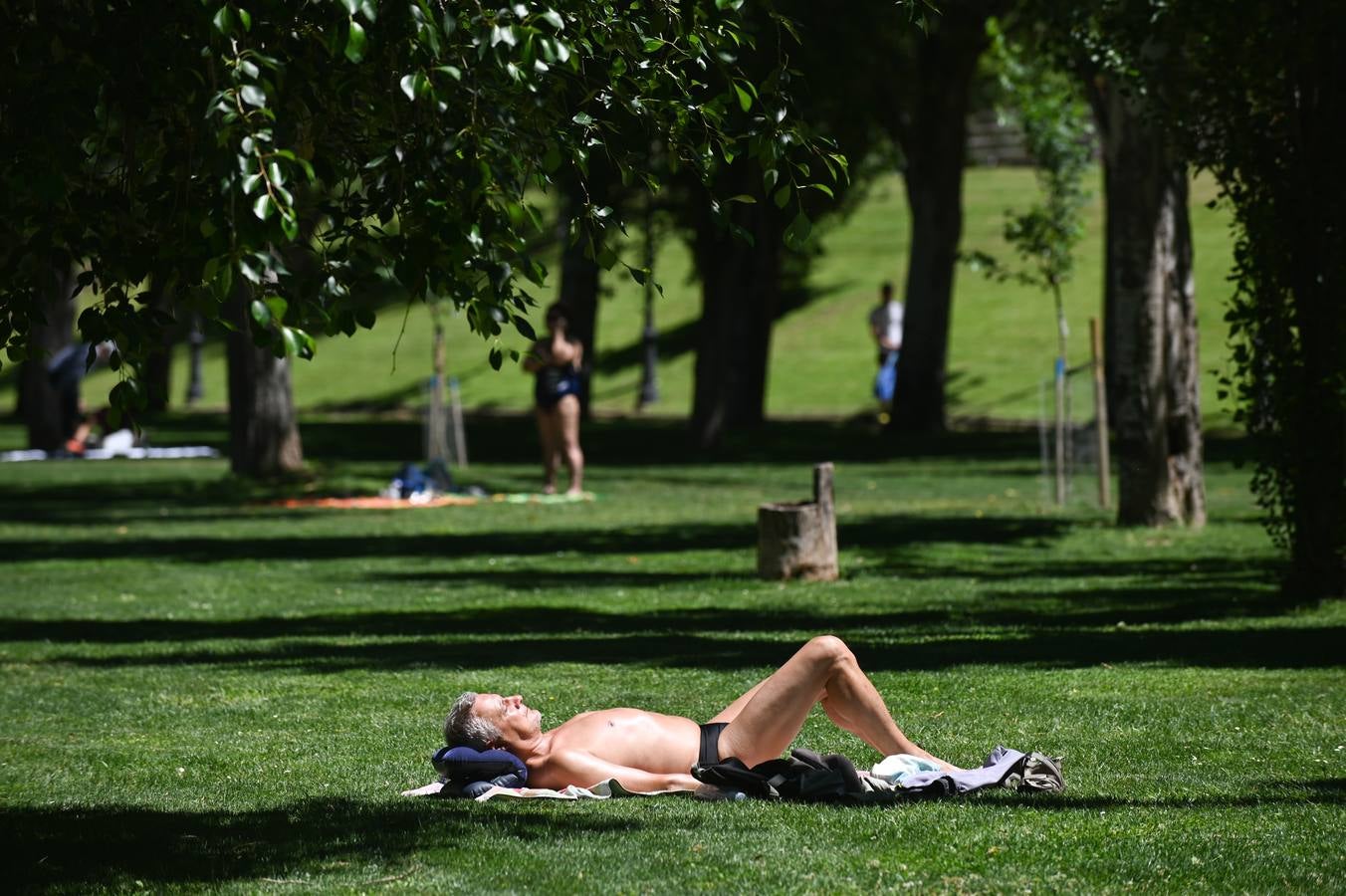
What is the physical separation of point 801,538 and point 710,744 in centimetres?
714

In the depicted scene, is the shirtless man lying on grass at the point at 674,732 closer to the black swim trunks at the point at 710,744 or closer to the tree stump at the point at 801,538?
the black swim trunks at the point at 710,744

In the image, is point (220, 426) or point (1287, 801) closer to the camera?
point (1287, 801)

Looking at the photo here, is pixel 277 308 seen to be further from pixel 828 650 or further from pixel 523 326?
pixel 828 650

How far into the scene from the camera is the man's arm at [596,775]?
7.30 metres

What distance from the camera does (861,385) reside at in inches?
1750

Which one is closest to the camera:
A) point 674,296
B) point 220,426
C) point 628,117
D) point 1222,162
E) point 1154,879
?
point 1154,879

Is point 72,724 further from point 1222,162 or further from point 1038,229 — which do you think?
point 1038,229

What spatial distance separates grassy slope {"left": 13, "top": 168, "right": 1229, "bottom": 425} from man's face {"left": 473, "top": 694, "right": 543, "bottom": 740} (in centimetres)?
2984

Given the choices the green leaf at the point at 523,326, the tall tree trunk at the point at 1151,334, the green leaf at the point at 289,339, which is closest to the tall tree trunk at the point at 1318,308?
the tall tree trunk at the point at 1151,334

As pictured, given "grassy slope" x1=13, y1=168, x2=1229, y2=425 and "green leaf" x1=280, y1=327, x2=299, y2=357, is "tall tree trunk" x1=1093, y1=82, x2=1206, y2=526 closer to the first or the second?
"green leaf" x1=280, y1=327, x2=299, y2=357

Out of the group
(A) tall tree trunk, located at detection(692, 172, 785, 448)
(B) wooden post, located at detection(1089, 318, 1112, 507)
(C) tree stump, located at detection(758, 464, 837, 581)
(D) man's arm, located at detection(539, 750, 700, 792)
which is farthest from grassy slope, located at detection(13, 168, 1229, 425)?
(D) man's arm, located at detection(539, 750, 700, 792)

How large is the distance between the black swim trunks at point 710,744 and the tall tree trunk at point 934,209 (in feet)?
82.0

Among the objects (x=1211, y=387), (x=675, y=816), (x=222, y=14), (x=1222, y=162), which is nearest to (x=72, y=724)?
(x=675, y=816)

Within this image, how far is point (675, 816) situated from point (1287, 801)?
220 cm
